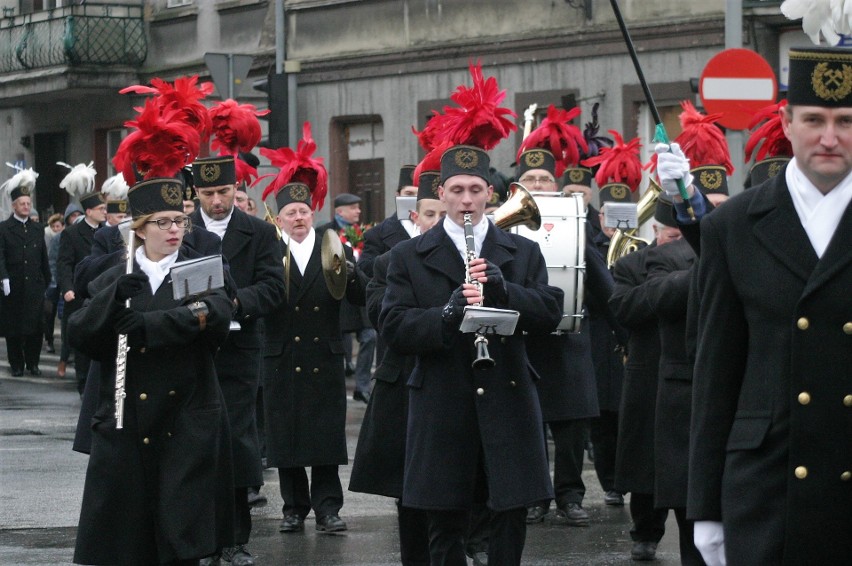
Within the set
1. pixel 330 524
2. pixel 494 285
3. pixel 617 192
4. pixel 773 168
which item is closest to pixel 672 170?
pixel 494 285

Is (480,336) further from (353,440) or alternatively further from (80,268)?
(353,440)

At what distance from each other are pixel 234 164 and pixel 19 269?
1290 cm

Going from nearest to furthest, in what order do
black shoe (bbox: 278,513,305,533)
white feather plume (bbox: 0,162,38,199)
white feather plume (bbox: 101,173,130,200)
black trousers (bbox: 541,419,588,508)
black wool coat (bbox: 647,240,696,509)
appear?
black wool coat (bbox: 647,240,696,509) < black shoe (bbox: 278,513,305,533) < black trousers (bbox: 541,419,588,508) < white feather plume (bbox: 101,173,130,200) < white feather plume (bbox: 0,162,38,199)

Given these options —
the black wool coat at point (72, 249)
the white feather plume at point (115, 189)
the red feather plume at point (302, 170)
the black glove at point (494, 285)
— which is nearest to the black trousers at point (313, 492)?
the red feather plume at point (302, 170)

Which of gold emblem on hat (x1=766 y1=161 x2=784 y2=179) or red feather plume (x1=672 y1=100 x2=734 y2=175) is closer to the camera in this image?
gold emblem on hat (x1=766 y1=161 x2=784 y2=179)

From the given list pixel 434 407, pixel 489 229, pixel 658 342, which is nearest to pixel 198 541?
pixel 434 407

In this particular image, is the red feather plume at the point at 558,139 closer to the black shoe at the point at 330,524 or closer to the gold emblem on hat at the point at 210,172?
the gold emblem on hat at the point at 210,172

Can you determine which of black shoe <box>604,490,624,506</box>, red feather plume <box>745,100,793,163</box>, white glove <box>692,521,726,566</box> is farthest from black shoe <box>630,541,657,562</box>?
white glove <box>692,521,726,566</box>

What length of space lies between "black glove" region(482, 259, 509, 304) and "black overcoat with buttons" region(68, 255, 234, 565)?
1.20 meters

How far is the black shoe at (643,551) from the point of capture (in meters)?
9.66

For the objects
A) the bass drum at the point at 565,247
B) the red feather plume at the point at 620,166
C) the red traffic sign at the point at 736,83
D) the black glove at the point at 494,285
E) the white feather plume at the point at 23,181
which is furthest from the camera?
the white feather plume at the point at 23,181

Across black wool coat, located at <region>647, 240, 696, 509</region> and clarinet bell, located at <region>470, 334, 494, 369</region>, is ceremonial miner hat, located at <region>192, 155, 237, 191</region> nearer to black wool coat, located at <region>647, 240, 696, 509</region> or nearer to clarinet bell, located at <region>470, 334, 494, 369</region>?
black wool coat, located at <region>647, 240, 696, 509</region>

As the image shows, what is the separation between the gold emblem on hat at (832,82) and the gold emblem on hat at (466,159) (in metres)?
3.29

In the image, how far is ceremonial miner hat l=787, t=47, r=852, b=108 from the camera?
4820 mm
